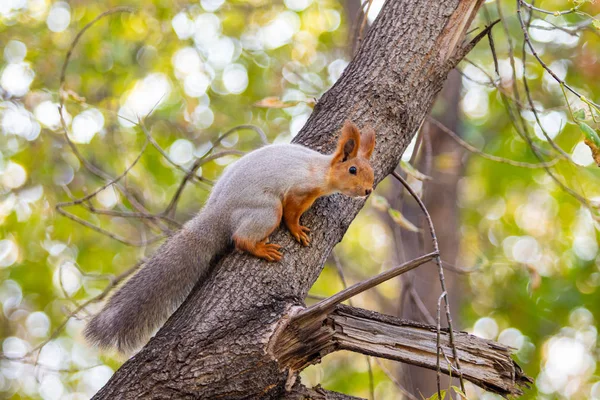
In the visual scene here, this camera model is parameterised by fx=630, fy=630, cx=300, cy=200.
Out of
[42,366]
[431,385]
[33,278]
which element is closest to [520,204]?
[431,385]

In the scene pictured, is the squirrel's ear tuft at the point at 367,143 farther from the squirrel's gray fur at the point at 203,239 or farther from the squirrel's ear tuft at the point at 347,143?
the squirrel's gray fur at the point at 203,239

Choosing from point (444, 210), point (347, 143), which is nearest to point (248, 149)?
point (444, 210)

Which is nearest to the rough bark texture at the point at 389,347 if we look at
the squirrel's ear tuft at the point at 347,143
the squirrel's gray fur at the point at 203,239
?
the squirrel's gray fur at the point at 203,239

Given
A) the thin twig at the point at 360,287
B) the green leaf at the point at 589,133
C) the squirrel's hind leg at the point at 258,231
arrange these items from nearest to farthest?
the thin twig at the point at 360,287
the green leaf at the point at 589,133
the squirrel's hind leg at the point at 258,231

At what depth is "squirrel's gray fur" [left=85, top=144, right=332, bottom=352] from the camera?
Result: 2.89m

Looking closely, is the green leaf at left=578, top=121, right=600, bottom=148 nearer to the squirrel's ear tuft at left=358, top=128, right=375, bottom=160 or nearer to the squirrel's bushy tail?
the squirrel's ear tuft at left=358, top=128, right=375, bottom=160

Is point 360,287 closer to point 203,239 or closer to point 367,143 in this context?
point 367,143

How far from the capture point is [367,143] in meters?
2.96

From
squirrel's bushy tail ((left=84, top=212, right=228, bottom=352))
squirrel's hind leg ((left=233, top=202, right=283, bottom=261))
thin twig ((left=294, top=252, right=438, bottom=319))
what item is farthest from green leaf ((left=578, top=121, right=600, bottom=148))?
squirrel's bushy tail ((left=84, top=212, right=228, bottom=352))

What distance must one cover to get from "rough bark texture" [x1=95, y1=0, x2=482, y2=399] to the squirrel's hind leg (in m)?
0.05

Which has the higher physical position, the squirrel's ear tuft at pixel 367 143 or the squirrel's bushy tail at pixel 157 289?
the squirrel's ear tuft at pixel 367 143

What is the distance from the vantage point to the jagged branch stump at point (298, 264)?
7.84 feet

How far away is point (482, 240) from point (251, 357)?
764 centimetres

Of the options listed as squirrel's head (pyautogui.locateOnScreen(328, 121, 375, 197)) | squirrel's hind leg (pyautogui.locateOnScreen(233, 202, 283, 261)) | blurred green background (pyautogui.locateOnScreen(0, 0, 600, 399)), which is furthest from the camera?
blurred green background (pyautogui.locateOnScreen(0, 0, 600, 399))
